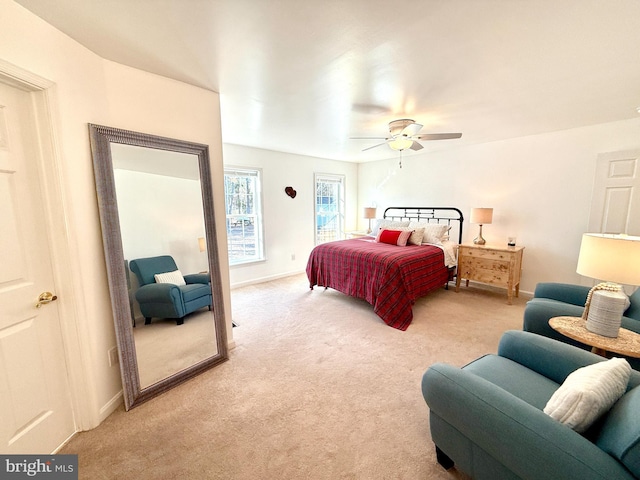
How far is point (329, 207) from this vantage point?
19.8 ft

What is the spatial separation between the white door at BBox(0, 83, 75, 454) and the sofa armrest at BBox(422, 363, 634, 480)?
2117mm

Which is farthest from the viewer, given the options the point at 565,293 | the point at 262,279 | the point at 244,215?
A: the point at 262,279

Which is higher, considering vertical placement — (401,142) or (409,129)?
(409,129)

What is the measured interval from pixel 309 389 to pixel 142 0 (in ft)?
8.53

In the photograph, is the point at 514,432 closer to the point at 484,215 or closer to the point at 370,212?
the point at 484,215

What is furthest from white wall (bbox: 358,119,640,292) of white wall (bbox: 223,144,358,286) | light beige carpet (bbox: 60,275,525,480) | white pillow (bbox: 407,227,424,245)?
white wall (bbox: 223,144,358,286)

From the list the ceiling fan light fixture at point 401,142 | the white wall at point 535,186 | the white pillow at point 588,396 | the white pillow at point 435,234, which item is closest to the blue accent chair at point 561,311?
the white pillow at point 588,396

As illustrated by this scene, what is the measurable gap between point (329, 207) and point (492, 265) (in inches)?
134

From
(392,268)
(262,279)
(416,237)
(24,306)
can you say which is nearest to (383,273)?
(392,268)

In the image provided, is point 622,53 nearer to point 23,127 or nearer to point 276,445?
point 276,445

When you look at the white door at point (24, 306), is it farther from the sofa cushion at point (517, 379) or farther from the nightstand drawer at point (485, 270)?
the nightstand drawer at point (485, 270)

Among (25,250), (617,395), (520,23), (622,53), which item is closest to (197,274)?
(25,250)

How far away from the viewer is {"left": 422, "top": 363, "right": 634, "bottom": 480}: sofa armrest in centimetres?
82

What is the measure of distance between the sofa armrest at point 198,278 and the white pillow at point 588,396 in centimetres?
233
